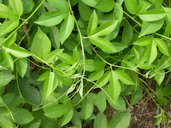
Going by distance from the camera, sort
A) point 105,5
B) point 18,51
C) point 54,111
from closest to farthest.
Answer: point 18,51, point 105,5, point 54,111

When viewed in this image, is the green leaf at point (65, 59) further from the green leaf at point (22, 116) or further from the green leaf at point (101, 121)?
the green leaf at point (101, 121)

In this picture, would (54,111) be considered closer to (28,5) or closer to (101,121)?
(101,121)

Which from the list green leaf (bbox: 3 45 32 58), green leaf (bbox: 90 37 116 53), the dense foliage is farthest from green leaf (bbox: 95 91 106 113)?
green leaf (bbox: 3 45 32 58)

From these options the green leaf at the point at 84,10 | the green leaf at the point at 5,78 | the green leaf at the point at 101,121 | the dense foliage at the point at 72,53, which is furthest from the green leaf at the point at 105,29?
the green leaf at the point at 101,121

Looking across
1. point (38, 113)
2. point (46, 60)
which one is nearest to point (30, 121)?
point (38, 113)

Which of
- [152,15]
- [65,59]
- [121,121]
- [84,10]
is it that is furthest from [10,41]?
[121,121]

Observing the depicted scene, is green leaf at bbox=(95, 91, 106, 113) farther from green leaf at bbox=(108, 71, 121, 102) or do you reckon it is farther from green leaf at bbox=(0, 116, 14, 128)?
green leaf at bbox=(0, 116, 14, 128)
